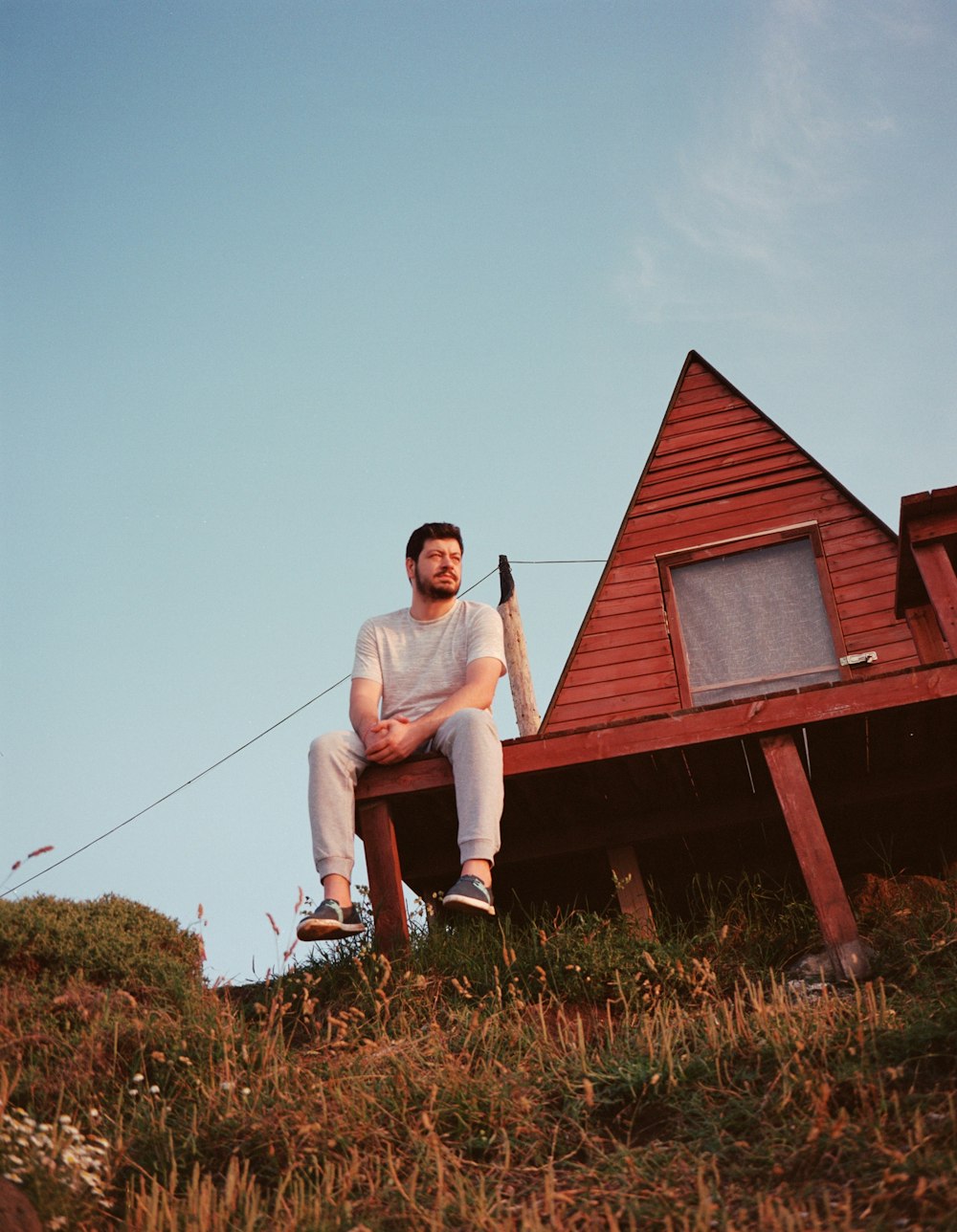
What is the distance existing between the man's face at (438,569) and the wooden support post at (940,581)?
306cm

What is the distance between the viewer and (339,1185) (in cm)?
365

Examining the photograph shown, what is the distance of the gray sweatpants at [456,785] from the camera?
17.0 feet

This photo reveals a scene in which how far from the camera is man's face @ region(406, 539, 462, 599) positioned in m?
6.34

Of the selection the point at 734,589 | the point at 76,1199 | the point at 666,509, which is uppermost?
the point at 666,509

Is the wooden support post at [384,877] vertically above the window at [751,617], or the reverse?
the window at [751,617]

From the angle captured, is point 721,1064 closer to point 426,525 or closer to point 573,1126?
point 573,1126

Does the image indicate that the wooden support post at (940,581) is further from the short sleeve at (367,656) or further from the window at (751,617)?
the short sleeve at (367,656)

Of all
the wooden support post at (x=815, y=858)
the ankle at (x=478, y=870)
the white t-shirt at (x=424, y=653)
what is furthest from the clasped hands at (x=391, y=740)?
the wooden support post at (x=815, y=858)

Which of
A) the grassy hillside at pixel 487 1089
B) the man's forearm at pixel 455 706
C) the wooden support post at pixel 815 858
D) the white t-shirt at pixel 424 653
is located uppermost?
the white t-shirt at pixel 424 653

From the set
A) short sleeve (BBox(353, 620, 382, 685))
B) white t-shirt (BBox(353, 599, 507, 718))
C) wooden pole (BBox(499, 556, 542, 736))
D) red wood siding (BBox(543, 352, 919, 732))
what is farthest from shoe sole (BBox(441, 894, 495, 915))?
wooden pole (BBox(499, 556, 542, 736))

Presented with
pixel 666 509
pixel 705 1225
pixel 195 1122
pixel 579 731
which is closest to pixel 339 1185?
pixel 195 1122

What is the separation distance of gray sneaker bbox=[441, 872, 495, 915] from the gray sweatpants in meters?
0.17

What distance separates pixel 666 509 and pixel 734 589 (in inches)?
42.4

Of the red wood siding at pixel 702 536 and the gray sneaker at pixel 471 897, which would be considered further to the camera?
the red wood siding at pixel 702 536
